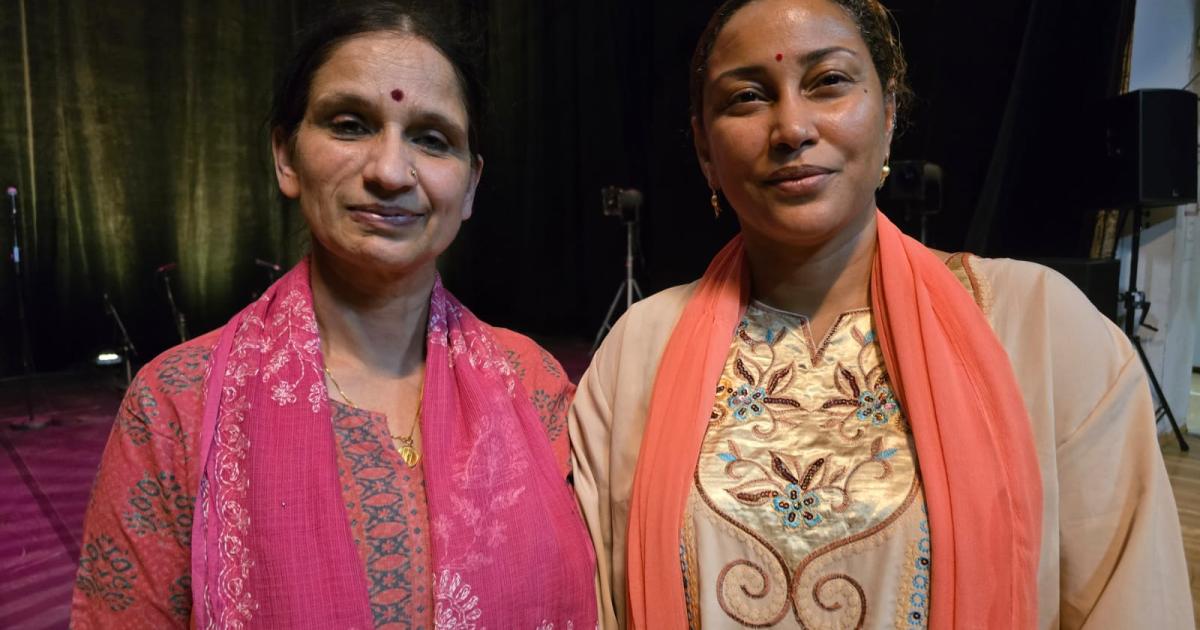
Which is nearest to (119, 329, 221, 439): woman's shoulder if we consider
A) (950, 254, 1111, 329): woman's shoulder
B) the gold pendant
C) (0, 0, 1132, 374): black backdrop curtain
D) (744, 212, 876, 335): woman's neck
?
the gold pendant

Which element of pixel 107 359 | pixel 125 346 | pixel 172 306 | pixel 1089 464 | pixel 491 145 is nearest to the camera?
pixel 1089 464

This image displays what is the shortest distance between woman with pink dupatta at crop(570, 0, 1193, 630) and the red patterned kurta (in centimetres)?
32

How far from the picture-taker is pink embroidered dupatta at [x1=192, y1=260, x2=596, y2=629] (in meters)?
0.98

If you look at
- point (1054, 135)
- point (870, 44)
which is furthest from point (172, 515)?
point (1054, 135)

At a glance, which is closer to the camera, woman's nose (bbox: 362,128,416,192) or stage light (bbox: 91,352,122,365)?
woman's nose (bbox: 362,128,416,192)

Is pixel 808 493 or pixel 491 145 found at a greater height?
pixel 491 145

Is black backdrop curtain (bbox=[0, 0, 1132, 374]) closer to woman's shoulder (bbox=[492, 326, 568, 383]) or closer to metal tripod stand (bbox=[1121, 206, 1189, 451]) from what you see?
metal tripod stand (bbox=[1121, 206, 1189, 451])

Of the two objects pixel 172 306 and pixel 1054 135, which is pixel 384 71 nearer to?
pixel 1054 135

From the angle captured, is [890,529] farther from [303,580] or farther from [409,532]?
[303,580]

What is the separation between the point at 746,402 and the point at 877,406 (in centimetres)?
19

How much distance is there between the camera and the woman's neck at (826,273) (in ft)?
3.86

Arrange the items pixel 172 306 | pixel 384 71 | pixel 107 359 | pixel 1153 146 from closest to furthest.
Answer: pixel 384 71
pixel 1153 146
pixel 107 359
pixel 172 306

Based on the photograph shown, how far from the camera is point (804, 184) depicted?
1061 mm

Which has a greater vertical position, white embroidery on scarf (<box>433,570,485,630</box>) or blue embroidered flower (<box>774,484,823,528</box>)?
blue embroidered flower (<box>774,484,823,528</box>)
